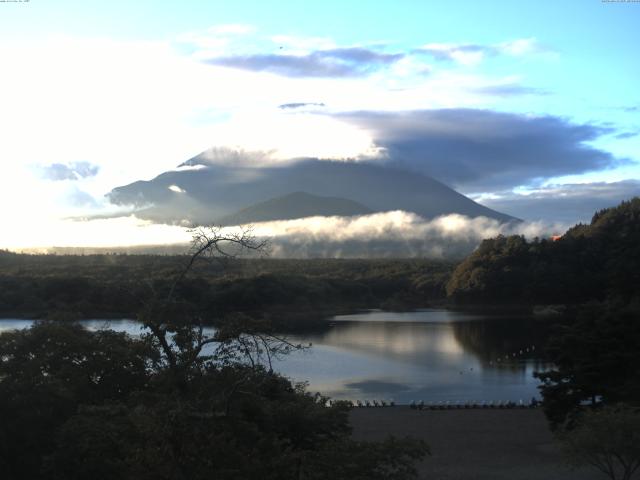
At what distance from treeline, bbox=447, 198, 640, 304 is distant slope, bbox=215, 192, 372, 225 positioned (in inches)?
2441

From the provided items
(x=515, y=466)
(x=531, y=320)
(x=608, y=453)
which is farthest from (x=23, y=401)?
(x=531, y=320)

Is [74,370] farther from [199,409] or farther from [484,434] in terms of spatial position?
[484,434]

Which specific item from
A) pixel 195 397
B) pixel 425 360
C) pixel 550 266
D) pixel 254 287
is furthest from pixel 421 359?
pixel 550 266

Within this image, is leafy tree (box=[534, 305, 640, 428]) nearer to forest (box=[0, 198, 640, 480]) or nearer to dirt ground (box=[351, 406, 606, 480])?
forest (box=[0, 198, 640, 480])

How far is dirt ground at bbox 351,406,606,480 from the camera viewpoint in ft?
43.2

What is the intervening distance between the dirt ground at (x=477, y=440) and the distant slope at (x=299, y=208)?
332 feet

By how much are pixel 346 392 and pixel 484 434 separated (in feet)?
24.0

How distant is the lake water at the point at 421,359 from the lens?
23.4m

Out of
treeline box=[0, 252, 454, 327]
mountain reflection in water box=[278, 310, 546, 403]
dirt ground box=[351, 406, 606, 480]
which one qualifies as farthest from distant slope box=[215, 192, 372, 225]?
dirt ground box=[351, 406, 606, 480]

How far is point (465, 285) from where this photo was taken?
6003 centimetres

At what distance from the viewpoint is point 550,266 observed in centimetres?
5803

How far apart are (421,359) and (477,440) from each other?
15.4 m

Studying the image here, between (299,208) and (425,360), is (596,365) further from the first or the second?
(299,208)

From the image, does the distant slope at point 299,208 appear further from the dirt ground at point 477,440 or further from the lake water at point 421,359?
the dirt ground at point 477,440
